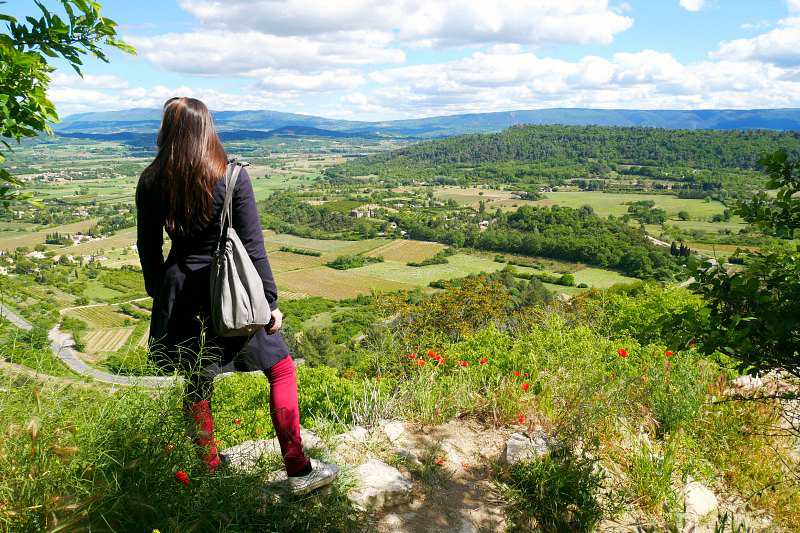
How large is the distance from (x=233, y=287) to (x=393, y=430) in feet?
5.38

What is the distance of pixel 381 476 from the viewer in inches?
105

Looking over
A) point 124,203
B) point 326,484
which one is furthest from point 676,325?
point 124,203

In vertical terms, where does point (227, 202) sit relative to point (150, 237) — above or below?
above

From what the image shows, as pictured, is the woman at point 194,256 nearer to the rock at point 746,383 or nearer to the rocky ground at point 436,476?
the rocky ground at point 436,476

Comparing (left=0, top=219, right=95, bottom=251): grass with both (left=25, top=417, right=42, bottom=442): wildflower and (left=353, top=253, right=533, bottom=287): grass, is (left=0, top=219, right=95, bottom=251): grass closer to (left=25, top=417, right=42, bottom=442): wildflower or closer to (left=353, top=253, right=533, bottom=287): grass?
(left=353, top=253, right=533, bottom=287): grass

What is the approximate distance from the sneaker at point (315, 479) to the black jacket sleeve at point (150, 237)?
1.06 metres

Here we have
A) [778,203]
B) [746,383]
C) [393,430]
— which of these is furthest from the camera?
[746,383]

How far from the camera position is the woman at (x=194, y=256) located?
2111 millimetres

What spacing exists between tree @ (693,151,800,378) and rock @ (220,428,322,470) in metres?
1.88

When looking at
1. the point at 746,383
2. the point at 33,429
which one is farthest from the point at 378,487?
the point at 746,383

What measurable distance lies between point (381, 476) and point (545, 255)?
60532 mm

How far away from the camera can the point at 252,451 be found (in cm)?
256

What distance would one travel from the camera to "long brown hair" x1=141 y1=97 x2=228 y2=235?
2.10 metres

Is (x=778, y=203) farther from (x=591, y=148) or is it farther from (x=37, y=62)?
(x=591, y=148)
